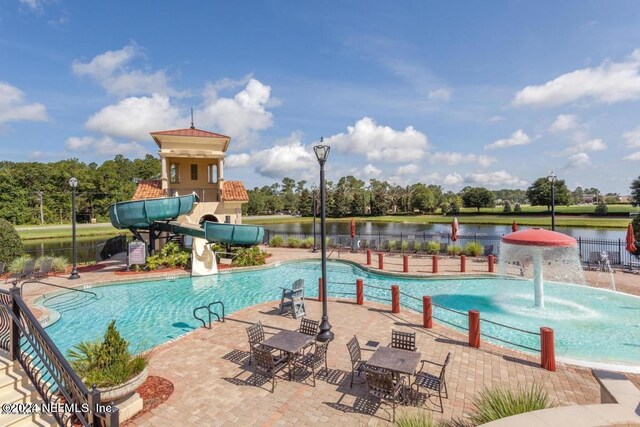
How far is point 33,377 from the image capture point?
16.8 feet

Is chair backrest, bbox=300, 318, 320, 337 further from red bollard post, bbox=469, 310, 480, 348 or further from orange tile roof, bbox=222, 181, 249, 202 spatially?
orange tile roof, bbox=222, 181, 249, 202

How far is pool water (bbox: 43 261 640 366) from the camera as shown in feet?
30.2

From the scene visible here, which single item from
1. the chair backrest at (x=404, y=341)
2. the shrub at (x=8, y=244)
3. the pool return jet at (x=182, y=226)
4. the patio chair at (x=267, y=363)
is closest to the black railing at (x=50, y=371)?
the patio chair at (x=267, y=363)

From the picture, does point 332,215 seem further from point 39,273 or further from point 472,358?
point 472,358

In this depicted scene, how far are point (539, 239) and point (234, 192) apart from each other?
21.7 metres

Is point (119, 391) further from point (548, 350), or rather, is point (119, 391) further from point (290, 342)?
point (548, 350)

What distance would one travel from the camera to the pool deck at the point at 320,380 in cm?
541

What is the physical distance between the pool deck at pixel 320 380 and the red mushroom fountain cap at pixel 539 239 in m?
4.17

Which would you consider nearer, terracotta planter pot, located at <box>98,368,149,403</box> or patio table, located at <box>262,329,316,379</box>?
terracotta planter pot, located at <box>98,368,149,403</box>

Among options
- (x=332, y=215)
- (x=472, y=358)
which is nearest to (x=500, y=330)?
(x=472, y=358)

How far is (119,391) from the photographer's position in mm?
5133

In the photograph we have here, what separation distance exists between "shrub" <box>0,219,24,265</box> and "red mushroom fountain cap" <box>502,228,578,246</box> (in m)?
24.9

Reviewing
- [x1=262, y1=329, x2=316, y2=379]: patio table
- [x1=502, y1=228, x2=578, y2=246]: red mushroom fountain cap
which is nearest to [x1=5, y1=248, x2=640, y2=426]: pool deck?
[x1=262, y1=329, x2=316, y2=379]: patio table

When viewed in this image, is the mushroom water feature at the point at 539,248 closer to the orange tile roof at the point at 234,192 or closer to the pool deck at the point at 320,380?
the pool deck at the point at 320,380
